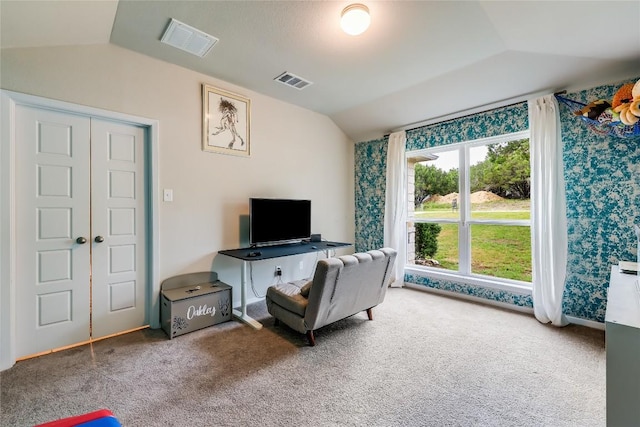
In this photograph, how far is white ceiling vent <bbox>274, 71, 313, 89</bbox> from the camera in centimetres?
308

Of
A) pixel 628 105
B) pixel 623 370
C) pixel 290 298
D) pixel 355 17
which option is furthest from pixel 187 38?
pixel 628 105

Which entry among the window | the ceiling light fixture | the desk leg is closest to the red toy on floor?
the desk leg

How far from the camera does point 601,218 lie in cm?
263

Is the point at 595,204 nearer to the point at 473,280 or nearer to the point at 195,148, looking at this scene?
the point at 473,280

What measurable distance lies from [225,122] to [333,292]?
229 cm

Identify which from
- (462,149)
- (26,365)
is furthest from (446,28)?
(26,365)

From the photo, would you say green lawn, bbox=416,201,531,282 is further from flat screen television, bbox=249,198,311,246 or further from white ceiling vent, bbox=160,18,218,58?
white ceiling vent, bbox=160,18,218,58

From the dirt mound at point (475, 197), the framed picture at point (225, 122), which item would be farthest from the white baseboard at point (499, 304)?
the framed picture at point (225, 122)

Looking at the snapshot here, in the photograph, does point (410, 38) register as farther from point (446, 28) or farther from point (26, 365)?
point (26, 365)

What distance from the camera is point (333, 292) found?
229cm

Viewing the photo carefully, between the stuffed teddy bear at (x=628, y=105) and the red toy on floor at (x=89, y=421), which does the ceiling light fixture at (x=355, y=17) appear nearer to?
the stuffed teddy bear at (x=628, y=105)

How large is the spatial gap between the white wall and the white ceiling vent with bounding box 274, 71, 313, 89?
1.51ft

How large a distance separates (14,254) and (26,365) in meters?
0.84

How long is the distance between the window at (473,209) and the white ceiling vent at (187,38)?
301 cm
